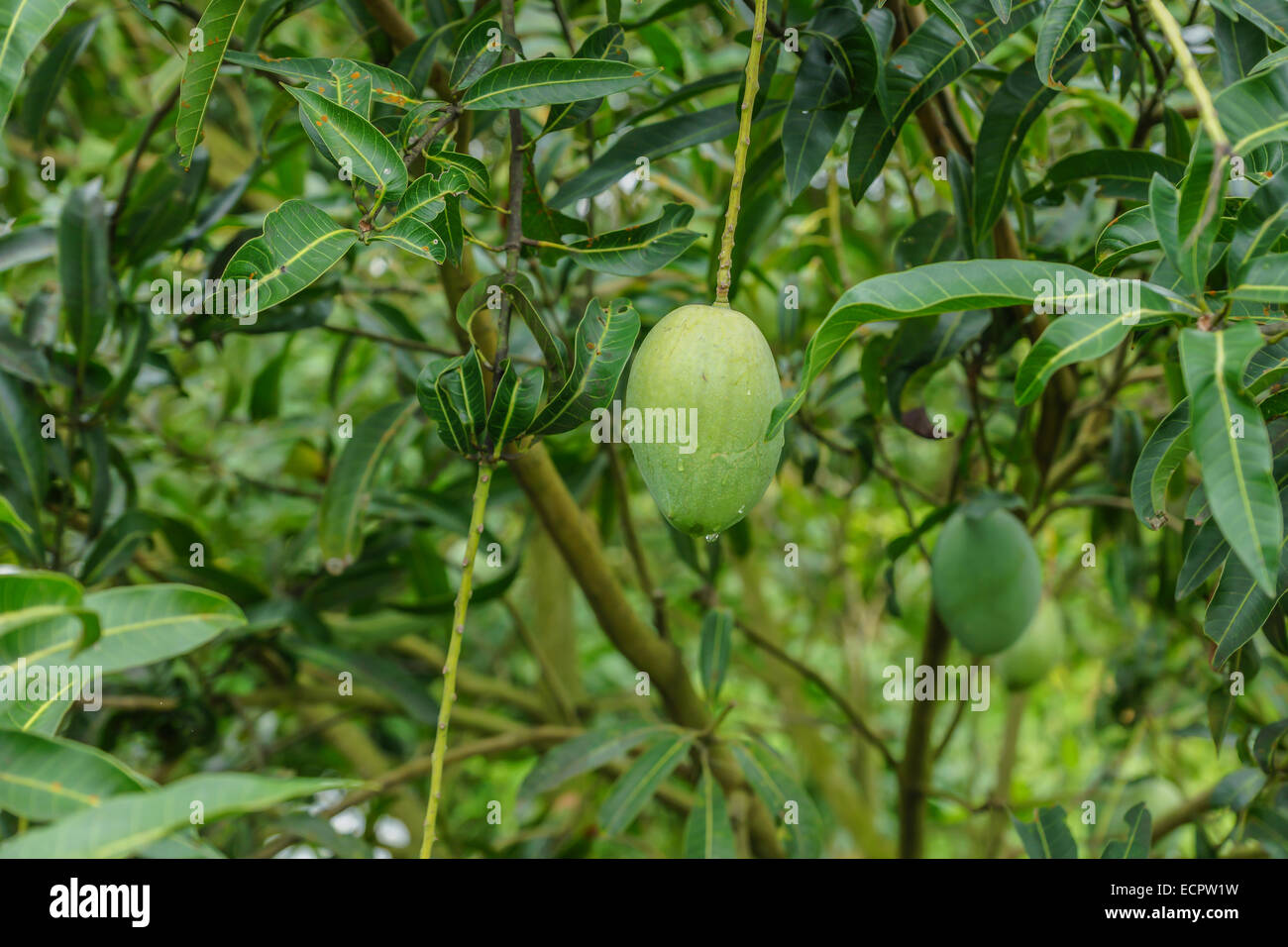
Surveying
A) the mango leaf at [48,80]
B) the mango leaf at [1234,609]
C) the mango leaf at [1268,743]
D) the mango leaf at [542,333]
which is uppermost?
the mango leaf at [48,80]

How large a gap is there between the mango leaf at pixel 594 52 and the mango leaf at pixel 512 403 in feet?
0.74

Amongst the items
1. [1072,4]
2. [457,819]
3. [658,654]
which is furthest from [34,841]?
[457,819]

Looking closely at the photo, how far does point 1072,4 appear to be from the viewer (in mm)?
762

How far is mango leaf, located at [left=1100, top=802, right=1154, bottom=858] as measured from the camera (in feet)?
3.28

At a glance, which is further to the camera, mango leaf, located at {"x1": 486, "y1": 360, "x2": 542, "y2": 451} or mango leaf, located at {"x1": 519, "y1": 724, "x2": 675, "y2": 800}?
mango leaf, located at {"x1": 519, "y1": 724, "x2": 675, "y2": 800}

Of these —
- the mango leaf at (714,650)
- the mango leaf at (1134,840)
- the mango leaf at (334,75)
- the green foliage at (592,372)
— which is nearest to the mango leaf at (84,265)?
the green foliage at (592,372)

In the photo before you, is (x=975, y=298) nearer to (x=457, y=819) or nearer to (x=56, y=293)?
(x=56, y=293)

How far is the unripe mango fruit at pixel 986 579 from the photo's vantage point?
1.23 meters

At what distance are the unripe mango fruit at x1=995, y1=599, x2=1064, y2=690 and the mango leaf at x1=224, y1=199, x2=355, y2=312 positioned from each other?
1.24 m

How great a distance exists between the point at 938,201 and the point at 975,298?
4.19 feet

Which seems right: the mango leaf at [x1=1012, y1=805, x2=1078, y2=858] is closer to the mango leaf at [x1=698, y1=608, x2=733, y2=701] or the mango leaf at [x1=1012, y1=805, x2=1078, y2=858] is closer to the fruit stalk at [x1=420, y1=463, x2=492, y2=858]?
the mango leaf at [x1=698, y1=608, x2=733, y2=701]

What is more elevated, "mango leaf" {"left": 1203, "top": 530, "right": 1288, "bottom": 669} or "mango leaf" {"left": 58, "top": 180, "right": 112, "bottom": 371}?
"mango leaf" {"left": 58, "top": 180, "right": 112, "bottom": 371}

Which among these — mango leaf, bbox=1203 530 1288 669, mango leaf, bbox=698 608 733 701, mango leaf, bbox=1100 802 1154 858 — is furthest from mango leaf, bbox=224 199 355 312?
mango leaf, bbox=1100 802 1154 858

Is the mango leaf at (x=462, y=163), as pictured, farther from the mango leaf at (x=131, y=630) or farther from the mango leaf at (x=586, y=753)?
the mango leaf at (x=586, y=753)
